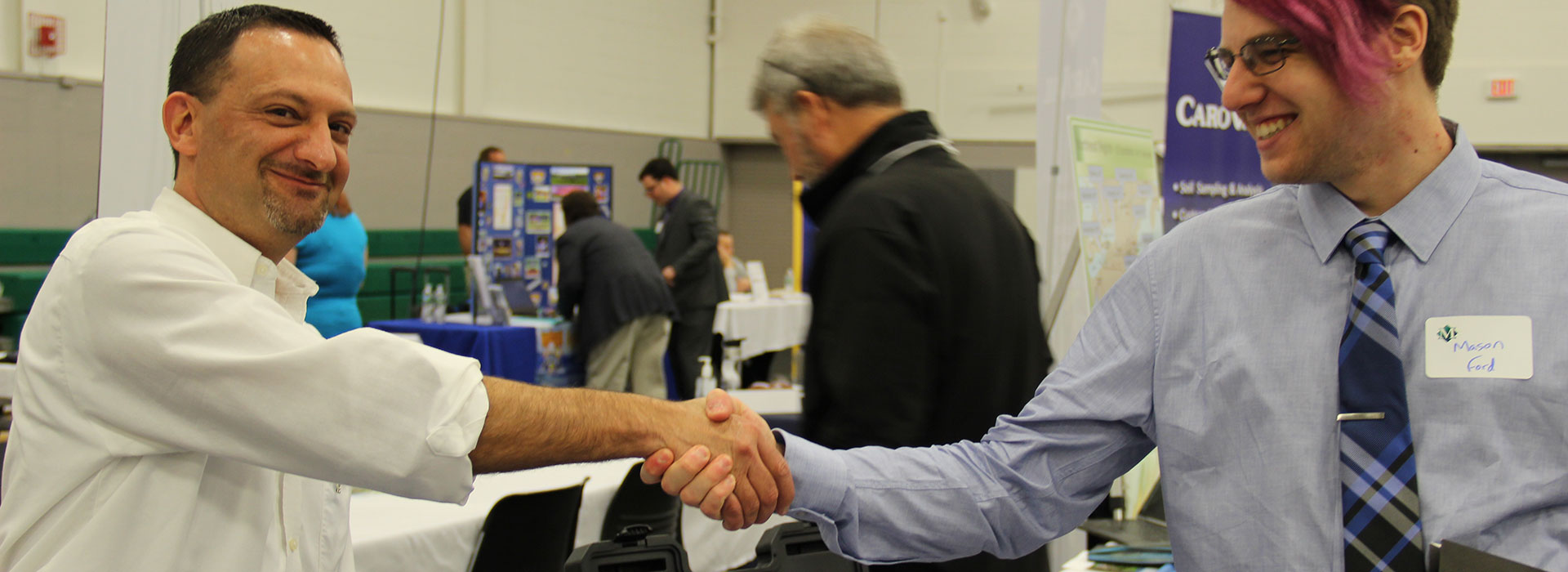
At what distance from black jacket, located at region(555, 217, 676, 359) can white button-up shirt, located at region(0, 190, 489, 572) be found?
17.7ft

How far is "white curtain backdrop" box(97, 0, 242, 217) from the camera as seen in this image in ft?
6.63

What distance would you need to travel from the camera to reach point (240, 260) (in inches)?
54.9

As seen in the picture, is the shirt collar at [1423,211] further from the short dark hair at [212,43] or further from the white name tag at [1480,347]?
the short dark hair at [212,43]

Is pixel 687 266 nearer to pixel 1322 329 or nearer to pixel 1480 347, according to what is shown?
pixel 1322 329

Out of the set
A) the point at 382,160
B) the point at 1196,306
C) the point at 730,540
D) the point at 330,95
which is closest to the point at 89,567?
the point at 330,95

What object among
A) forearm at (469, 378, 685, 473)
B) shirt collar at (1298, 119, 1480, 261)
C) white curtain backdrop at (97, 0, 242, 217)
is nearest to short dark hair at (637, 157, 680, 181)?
white curtain backdrop at (97, 0, 242, 217)

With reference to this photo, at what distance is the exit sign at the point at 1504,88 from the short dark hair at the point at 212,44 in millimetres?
11581

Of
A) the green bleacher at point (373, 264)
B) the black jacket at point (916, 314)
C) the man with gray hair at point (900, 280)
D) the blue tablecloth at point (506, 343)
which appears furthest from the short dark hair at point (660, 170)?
the black jacket at point (916, 314)

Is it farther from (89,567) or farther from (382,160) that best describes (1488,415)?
(382,160)

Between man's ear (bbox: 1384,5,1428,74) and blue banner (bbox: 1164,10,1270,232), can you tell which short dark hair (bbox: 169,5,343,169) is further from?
blue banner (bbox: 1164,10,1270,232)

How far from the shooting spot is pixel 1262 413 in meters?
1.14

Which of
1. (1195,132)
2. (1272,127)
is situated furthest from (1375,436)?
(1195,132)

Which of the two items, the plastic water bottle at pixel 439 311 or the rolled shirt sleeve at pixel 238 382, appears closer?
the rolled shirt sleeve at pixel 238 382

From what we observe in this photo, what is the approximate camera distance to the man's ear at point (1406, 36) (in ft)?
3.71
